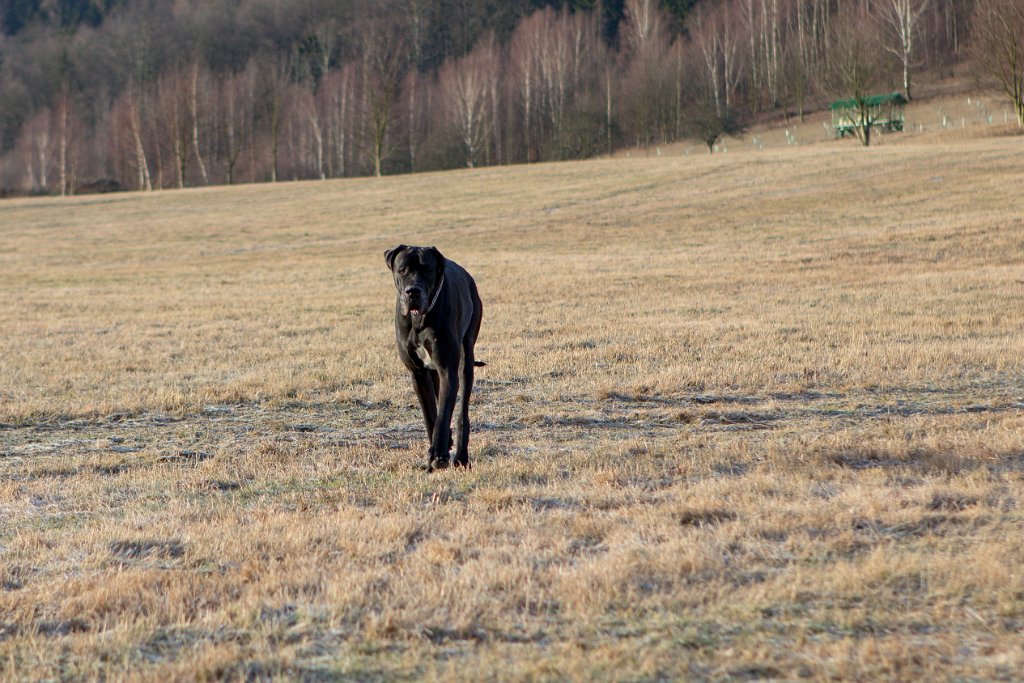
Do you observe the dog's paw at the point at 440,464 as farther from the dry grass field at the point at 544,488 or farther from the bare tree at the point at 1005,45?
the bare tree at the point at 1005,45

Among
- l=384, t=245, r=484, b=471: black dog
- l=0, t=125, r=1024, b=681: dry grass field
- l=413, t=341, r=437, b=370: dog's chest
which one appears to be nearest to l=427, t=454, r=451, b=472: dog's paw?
l=384, t=245, r=484, b=471: black dog

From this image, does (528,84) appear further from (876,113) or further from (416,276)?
(416,276)

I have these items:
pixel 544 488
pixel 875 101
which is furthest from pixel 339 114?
pixel 544 488

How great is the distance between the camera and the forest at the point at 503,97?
79.6m

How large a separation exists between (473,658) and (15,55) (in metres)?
141

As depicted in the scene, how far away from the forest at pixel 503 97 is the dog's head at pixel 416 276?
62045 millimetres

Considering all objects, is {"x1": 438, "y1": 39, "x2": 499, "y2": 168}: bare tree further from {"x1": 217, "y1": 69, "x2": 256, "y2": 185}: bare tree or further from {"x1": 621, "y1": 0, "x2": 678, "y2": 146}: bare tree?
{"x1": 217, "y1": 69, "x2": 256, "y2": 185}: bare tree

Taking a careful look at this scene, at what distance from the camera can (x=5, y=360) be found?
14094 millimetres

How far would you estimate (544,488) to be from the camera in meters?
6.23

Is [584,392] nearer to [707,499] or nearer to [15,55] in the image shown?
[707,499]

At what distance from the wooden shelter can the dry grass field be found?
4928 centimetres

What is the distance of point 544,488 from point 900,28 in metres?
81.7

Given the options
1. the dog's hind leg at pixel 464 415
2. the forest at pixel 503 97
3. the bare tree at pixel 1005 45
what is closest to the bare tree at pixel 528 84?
the forest at pixel 503 97

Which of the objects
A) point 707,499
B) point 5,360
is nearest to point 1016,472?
point 707,499
